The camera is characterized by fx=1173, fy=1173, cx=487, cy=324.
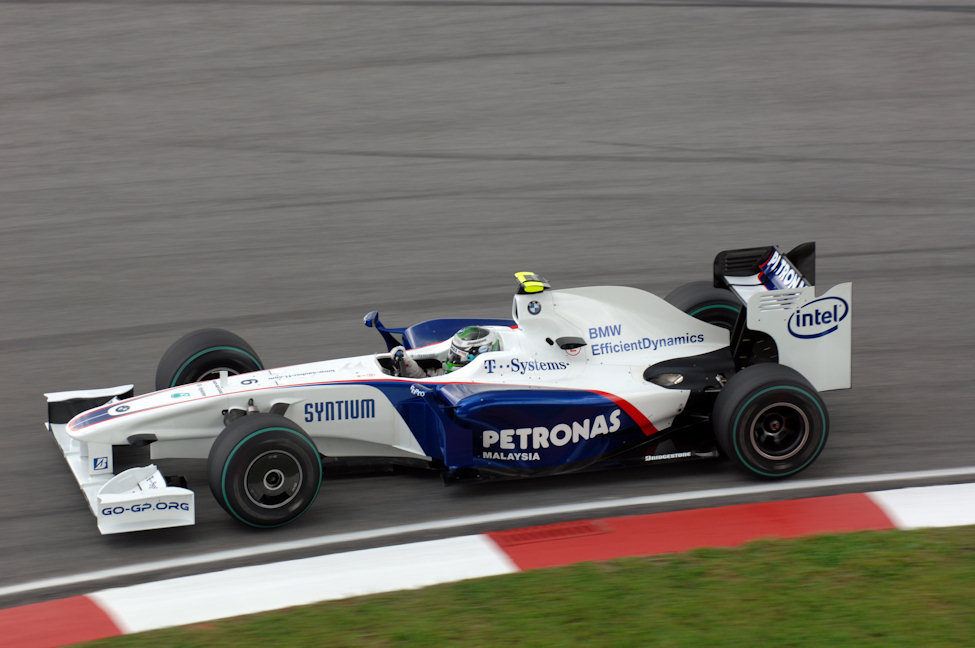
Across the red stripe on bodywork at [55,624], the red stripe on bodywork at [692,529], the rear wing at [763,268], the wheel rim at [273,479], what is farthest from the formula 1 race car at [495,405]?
Result: the red stripe on bodywork at [55,624]

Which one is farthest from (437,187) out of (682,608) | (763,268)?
(682,608)

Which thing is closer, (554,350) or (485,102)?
(554,350)

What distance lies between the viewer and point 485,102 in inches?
531

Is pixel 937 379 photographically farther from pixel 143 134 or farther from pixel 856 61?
pixel 143 134

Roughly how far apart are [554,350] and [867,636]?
8.62 ft

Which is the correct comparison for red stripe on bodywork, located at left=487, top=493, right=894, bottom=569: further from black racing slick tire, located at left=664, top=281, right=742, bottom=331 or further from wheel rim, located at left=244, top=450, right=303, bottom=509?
black racing slick tire, located at left=664, top=281, right=742, bottom=331

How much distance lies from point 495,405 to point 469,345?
61 cm

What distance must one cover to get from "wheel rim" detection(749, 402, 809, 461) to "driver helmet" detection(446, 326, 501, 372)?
156 centimetres

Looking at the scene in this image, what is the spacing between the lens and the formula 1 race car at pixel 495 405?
20.0ft

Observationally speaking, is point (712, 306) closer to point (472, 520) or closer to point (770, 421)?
point (770, 421)

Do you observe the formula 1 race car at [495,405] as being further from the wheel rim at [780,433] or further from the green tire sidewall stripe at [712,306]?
the green tire sidewall stripe at [712,306]

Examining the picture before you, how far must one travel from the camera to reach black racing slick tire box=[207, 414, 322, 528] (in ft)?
19.5

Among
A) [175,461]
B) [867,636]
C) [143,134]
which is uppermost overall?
[143,134]

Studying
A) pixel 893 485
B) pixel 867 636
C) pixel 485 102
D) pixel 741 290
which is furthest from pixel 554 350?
pixel 485 102
